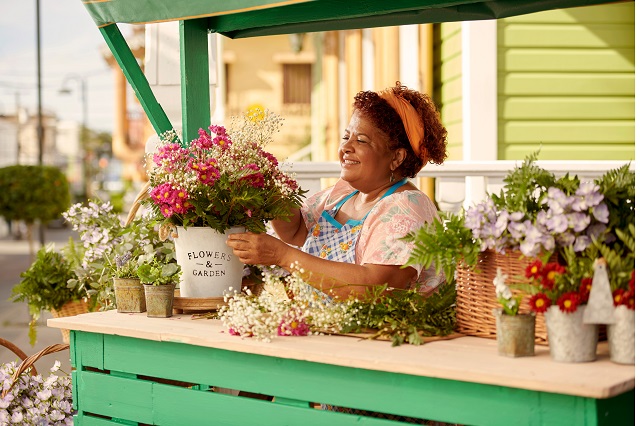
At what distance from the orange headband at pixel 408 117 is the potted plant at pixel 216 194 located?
39cm

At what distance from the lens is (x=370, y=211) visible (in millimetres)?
2938

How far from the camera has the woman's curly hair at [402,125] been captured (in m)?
3.01

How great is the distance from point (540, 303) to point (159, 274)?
125 centimetres

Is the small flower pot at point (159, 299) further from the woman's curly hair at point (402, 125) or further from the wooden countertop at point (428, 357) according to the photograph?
the woman's curly hair at point (402, 125)

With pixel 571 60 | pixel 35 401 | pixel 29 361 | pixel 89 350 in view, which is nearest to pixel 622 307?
pixel 89 350

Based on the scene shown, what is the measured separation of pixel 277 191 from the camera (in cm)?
287

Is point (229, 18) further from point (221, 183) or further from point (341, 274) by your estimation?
point (341, 274)

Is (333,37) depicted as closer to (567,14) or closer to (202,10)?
(567,14)

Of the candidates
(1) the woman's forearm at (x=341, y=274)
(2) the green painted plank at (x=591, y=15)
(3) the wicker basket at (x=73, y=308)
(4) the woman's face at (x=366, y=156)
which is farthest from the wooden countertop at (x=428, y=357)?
(2) the green painted plank at (x=591, y=15)

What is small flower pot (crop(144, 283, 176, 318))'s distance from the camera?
278 cm

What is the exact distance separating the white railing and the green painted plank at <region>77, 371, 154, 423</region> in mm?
2071

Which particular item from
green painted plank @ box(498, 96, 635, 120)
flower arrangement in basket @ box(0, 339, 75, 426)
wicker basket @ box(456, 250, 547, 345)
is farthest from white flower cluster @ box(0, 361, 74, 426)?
green painted plank @ box(498, 96, 635, 120)

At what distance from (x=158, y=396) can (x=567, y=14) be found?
4.32 meters

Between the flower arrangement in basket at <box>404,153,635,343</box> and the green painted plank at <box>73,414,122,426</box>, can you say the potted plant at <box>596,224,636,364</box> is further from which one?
the green painted plank at <box>73,414,122,426</box>
